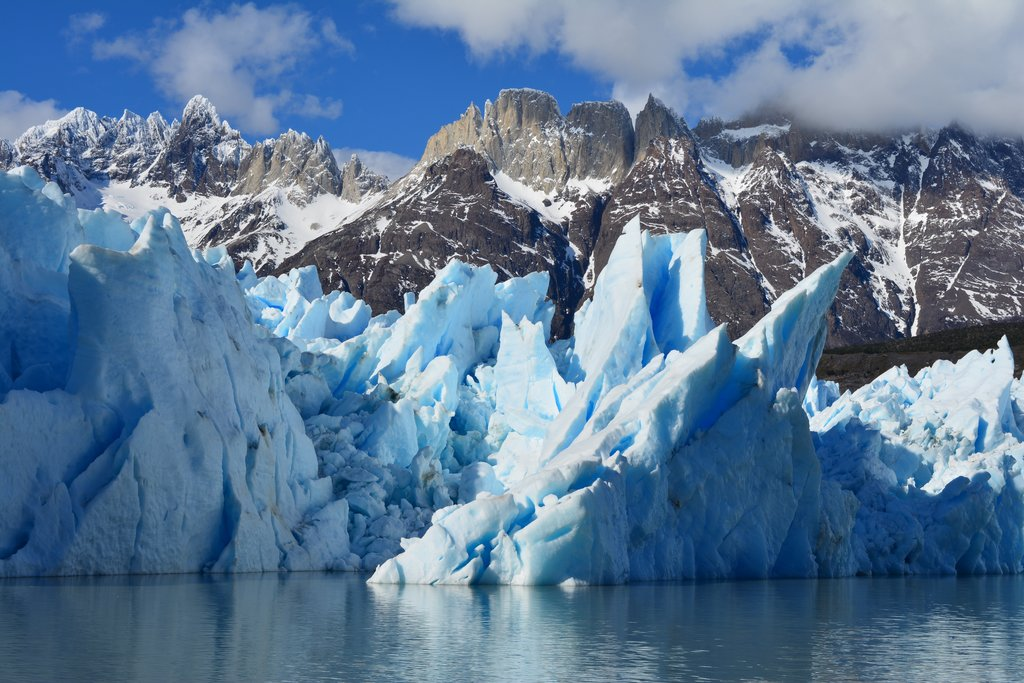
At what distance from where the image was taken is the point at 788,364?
86.5ft

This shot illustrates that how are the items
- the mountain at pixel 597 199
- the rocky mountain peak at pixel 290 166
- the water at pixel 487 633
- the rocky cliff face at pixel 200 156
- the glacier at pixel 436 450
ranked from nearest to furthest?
the water at pixel 487 633 → the glacier at pixel 436 450 → the mountain at pixel 597 199 → the rocky mountain peak at pixel 290 166 → the rocky cliff face at pixel 200 156

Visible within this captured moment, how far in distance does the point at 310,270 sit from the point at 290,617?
3371 centimetres

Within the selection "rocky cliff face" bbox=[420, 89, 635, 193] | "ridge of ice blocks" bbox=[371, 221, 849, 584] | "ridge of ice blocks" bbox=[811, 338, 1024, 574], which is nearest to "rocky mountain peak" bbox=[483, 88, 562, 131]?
"rocky cliff face" bbox=[420, 89, 635, 193]

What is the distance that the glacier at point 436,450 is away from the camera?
21.5m

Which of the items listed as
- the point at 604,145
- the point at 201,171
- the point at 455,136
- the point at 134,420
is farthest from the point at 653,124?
the point at 134,420

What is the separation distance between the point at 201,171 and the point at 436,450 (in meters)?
166

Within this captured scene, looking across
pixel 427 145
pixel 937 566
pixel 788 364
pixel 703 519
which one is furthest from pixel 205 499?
pixel 427 145

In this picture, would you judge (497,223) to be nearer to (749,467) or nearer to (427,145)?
(427,145)

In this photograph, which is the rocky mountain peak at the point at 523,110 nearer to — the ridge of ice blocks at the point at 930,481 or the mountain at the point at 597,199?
the mountain at the point at 597,199

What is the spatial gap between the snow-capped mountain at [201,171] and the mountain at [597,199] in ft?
1.04

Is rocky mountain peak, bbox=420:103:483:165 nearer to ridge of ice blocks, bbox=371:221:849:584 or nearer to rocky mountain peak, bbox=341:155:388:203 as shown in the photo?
rocky mountain peak, bbox=341:155:388:203

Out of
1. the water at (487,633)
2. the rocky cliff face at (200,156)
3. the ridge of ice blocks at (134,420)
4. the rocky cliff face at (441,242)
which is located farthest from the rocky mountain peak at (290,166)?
the water at (487,633)

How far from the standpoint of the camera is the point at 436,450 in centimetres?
3228

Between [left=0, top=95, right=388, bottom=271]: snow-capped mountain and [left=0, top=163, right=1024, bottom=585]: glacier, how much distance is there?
454ft
